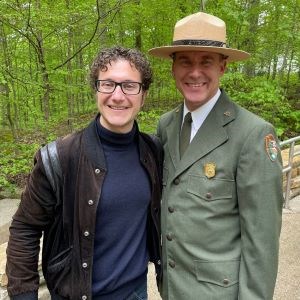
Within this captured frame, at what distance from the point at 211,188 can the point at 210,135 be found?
291mm

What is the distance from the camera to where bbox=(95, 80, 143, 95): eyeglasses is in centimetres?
172

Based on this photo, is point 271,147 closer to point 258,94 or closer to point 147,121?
point 147,121

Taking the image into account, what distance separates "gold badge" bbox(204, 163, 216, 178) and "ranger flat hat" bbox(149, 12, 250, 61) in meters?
0.61

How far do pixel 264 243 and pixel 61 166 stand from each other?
1.05 meters

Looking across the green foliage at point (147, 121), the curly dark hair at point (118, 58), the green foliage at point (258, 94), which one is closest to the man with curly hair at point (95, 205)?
the curly dark hair at point (118, 58)

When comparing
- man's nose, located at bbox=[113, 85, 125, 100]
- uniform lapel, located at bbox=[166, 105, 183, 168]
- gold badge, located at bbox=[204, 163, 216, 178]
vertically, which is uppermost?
man's nose, located at bbox=[113, 85, 125, 100]

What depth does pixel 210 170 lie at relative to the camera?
1850mm

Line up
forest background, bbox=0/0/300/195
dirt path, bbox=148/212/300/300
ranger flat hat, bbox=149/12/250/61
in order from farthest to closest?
1. forest background, bbox=0/0/300/195
2. dirt path, bbox=148/212/300/300
3. ranger flat hat, bbox=149/12/250/61

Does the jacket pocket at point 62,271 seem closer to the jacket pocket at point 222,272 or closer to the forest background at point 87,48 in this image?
the jacket pocket at point 222,272

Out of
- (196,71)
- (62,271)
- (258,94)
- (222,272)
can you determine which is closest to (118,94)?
(196,71)

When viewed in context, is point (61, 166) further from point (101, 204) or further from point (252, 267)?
point (252, 267)

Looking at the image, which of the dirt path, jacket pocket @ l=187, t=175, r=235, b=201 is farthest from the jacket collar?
the dirt path

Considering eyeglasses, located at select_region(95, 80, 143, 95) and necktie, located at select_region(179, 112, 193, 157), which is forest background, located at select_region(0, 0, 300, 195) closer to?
necktie, located at select_region(179, 112, 193, 157)

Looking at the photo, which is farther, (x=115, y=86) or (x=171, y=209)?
(x=171, y=209)
